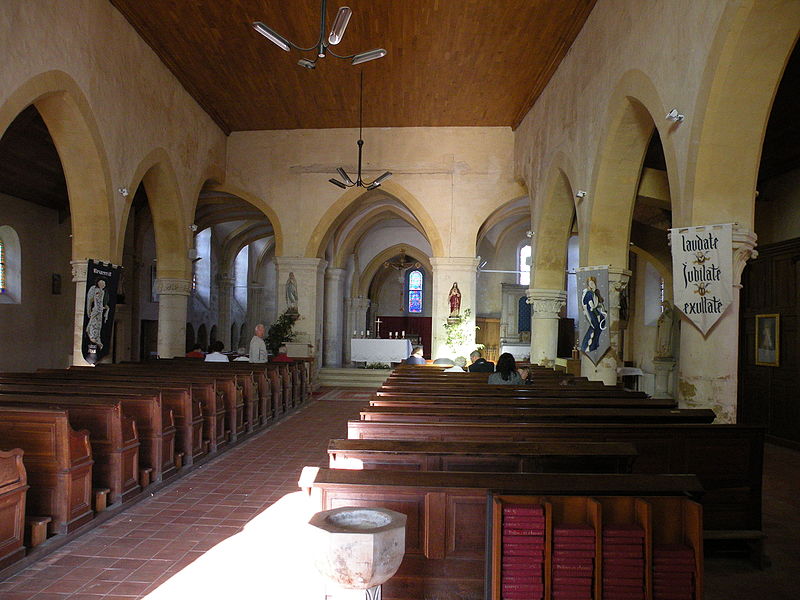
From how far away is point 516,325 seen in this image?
75.5ft

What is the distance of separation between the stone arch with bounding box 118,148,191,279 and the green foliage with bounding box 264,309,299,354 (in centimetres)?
258

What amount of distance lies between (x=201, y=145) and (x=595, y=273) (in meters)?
10.00

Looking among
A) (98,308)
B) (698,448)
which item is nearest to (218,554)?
(698,448)

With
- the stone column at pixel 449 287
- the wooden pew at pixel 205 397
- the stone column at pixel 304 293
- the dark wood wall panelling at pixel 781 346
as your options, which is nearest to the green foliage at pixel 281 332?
the stone column at pixel 304 293

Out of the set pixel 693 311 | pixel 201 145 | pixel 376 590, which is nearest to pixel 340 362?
pixel 201 145

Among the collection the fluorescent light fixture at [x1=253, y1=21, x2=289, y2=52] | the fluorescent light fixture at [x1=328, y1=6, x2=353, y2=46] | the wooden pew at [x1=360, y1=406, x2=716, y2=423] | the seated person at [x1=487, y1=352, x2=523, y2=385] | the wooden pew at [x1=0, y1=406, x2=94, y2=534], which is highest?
the fluorescent light fixture at [x1=253, y1=21, x2=289, y2=52]

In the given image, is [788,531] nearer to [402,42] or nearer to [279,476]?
[279,476]

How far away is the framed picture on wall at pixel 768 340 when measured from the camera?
10.0 m

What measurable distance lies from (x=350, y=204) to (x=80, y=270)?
785cm

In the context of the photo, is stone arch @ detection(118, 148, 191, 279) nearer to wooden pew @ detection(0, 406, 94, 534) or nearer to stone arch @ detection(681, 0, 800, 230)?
wooden pew @ detection(0, 406, 94, 534)

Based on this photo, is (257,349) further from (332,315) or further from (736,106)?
(332,315)

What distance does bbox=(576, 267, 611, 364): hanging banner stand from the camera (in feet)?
29.3

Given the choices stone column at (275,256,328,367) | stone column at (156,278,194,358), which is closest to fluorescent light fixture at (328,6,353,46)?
stone column at (156,278,194,358)

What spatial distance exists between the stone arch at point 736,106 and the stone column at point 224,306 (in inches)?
802
